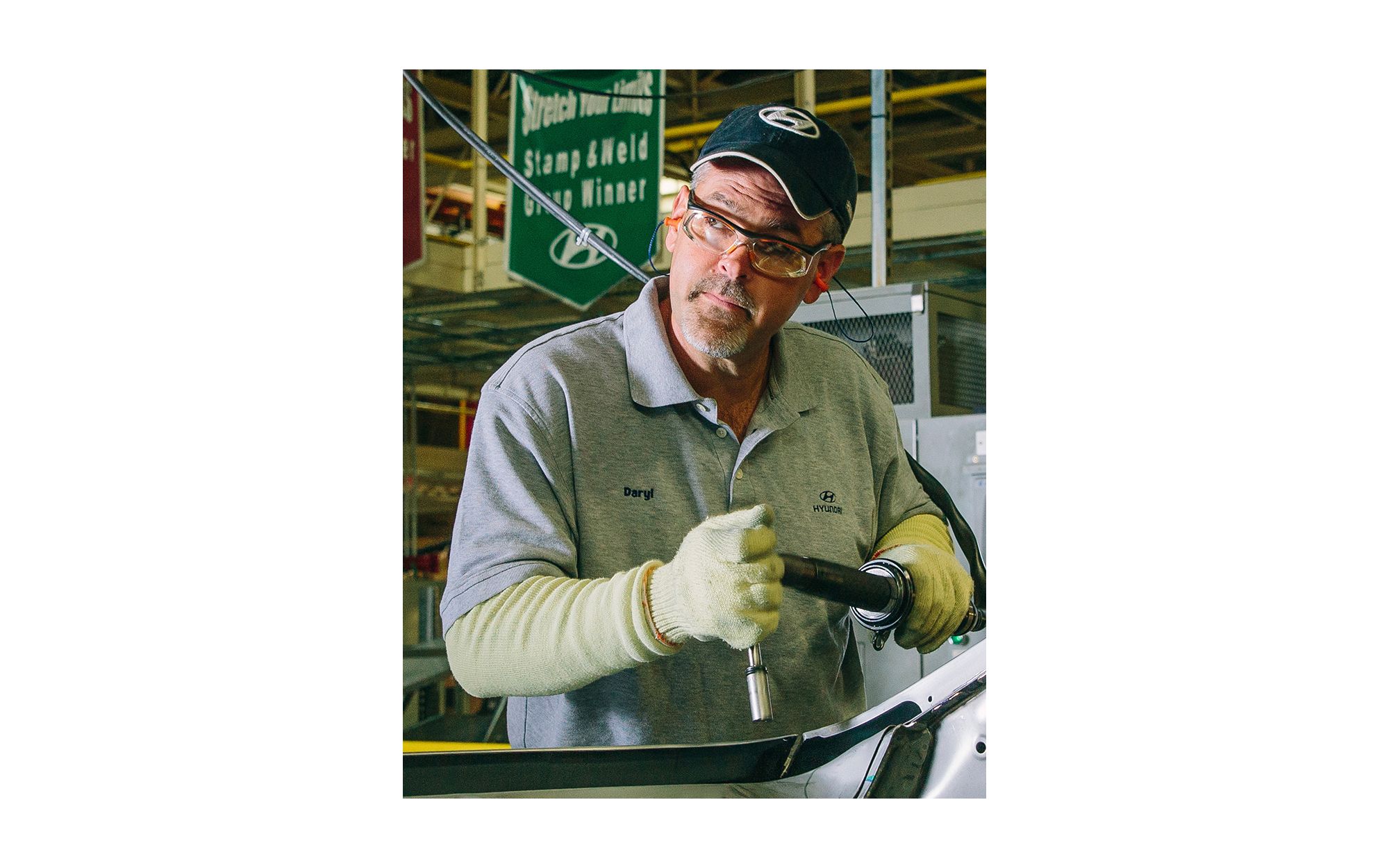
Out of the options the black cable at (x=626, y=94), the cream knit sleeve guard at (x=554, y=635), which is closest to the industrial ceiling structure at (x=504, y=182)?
the black cable at (x=626, y=94)

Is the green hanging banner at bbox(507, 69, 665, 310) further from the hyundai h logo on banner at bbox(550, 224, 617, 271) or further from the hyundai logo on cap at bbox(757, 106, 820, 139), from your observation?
the hyundai logo on cap at bbox(757, 106, 820, 139)

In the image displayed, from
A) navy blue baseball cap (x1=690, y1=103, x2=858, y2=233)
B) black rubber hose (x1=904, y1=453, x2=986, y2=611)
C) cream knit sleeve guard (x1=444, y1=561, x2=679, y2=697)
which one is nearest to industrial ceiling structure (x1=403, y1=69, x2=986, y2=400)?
navy blue baseball cap (x1=690, y1=103, x2=858, y2=233)

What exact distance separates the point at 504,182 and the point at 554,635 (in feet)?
4.25

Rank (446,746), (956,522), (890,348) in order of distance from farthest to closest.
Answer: (890,348), (956,522), (446,746)

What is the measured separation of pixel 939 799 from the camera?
1.96 metres

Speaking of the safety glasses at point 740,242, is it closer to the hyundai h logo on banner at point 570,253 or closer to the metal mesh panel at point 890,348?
the metal mesh panel at point 890,348

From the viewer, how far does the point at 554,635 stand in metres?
1.71

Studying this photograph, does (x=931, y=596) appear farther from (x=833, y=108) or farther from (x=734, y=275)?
(x=833, y=108)

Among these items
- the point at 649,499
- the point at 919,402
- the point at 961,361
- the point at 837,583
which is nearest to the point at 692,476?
the point at 649,499

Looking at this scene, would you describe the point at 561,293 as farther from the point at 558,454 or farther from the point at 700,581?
the point at 700,581

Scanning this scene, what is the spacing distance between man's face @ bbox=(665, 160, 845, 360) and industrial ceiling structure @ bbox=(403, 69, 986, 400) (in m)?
0.16

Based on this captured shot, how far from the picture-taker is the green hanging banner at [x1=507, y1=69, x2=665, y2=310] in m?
2.39

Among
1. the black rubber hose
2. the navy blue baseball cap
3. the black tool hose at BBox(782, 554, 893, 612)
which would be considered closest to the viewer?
the black tool hose at BBox(782, 554, 893, 612)

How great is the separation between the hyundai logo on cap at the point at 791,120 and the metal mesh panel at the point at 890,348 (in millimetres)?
423
